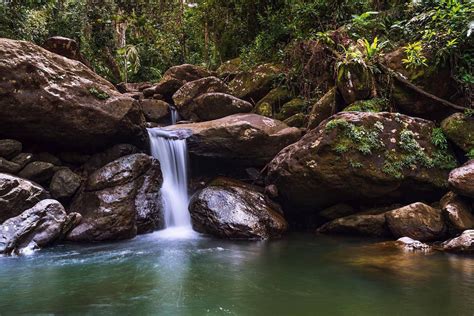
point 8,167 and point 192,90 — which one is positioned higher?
point 192,90

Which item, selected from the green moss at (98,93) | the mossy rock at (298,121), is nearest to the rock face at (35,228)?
the green moss at (98,93)

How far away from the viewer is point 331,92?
37.6 ft

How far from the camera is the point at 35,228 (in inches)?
316

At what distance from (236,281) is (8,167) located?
21.4ft

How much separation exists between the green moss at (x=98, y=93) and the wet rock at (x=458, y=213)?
8321 millimetres

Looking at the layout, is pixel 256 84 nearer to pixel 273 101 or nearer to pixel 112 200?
pixel 273 101

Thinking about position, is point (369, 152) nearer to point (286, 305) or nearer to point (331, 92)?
point (331, 92)

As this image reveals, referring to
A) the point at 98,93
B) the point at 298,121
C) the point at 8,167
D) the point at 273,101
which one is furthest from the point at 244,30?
the point at 8,167

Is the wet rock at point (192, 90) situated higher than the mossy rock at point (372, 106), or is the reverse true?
the wet rock at point (192, 90)

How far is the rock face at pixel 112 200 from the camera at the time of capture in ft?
28.8

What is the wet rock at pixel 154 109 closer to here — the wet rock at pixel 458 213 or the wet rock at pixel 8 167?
the wet rock at pixel 8 167

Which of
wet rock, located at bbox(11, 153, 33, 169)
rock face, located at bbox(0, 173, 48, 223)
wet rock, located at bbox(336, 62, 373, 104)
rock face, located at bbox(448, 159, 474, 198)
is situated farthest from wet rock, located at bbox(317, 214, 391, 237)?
wet rock, located at bbox(11, 153, 33, 169)

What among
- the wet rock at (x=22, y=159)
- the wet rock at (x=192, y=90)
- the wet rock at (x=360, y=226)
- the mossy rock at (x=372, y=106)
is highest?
the wet rock at (x=192, y=90)

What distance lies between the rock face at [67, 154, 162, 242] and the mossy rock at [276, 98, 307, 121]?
192 inches
